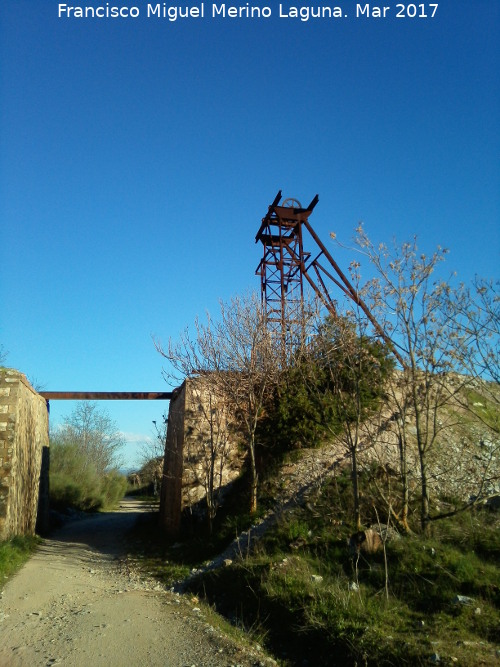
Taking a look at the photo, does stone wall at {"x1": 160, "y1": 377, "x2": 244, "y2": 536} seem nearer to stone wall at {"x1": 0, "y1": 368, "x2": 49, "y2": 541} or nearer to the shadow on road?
the shadow on road

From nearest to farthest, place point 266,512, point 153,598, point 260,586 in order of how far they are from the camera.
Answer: point 260,586 → point 153,598 → point 266,512

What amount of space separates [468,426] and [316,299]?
5.03m

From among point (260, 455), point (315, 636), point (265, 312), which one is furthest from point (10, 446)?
point (315, 636)

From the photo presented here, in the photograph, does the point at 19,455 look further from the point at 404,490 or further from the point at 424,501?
the point at 424,501

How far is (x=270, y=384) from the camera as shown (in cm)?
1408

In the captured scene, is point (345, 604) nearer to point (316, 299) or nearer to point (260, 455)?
point (260, 455)

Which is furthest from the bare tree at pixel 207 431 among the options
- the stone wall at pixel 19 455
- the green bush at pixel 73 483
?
the green bush at pixel 73 483

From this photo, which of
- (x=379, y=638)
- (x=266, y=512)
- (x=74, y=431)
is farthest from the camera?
(x=74, y=431)

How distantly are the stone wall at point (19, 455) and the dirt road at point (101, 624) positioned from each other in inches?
92.6

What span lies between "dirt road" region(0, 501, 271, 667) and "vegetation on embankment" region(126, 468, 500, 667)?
2.22 feet

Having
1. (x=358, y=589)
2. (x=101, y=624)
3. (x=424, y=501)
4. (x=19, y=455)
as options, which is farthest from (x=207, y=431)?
(x=358, y=589)

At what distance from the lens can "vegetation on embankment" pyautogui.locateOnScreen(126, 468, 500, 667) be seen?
5758 mm

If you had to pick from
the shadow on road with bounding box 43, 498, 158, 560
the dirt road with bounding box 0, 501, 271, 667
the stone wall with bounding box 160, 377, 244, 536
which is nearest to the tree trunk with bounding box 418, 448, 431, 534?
the dirt road with bounding box 0, 501, 271, 667

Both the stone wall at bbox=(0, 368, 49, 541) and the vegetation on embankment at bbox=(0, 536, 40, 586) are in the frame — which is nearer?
the vegetation on embankment at bbox=(0, 536, 40, 586)
